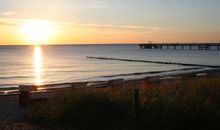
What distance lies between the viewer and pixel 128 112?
974 centimetres

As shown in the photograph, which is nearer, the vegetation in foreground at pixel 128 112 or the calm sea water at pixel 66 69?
the vegetation in foreground at pixel 128 112

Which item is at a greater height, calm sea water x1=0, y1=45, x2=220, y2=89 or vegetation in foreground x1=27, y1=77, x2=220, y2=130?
vegetation in foreground x1=27, y1=77, x2=220, y2=130

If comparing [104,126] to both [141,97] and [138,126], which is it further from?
[141,97]

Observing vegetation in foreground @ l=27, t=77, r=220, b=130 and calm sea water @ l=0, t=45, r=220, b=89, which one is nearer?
vegetation in foreground @ l=27, t=77, r=220, b=130

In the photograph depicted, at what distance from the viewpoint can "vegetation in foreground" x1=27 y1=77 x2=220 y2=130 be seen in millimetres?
8578

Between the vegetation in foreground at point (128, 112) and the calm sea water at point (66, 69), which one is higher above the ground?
the vegetation in foreground at point (128, 112)

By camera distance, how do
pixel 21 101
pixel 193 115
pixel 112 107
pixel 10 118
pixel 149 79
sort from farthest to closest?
pixel 149 79
pixel 21 101
pixel 10 118
pixel 112 107
pixel 193 115

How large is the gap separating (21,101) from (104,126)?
6.60 meters

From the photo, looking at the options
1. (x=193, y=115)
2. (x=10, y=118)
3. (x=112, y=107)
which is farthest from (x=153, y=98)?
(x=10, y=118)

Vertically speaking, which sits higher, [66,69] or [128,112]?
[128,112]

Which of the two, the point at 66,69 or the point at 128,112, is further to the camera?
the point at 66,69

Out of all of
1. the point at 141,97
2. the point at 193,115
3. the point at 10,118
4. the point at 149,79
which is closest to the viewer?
the point at 193,115

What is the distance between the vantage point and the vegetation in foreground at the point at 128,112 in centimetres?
858

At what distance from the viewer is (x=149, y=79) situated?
1934 cm
